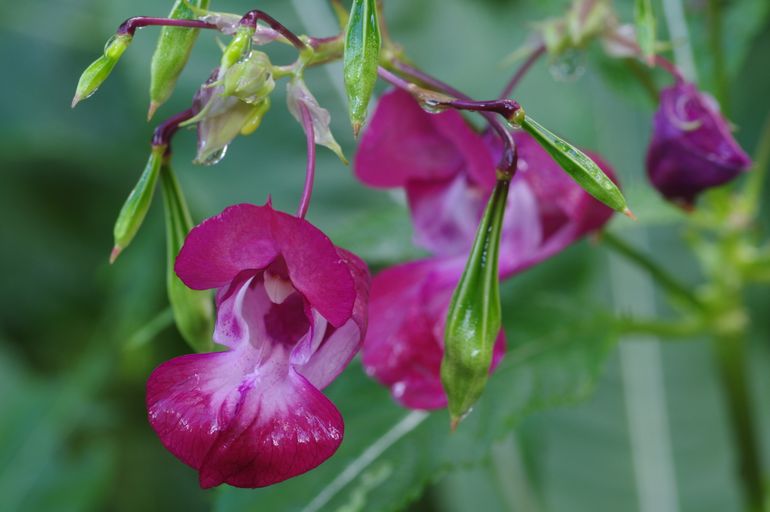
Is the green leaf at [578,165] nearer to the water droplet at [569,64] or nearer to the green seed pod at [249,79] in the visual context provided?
the green seed pod at [249,79]

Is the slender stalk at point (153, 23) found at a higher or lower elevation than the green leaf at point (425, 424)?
higher

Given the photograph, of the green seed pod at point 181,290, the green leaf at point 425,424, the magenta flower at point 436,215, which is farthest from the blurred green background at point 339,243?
the green seed pod at point 181,290

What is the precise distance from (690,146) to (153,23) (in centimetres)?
36

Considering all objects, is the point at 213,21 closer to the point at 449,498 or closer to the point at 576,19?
the point at 576,19

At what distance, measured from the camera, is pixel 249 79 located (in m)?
0.45

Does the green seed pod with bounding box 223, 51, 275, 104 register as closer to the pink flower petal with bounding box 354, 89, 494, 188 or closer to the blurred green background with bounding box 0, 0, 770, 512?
the pink flower petal with bounding box 354, 89, 494, 188

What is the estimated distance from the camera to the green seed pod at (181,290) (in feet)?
1.69

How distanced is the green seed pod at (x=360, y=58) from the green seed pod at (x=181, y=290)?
12 cm

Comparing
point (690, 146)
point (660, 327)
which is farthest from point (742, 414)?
point (690, 146)

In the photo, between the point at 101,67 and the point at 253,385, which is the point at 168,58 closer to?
the point at 101,67

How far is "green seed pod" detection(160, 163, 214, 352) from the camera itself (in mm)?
514

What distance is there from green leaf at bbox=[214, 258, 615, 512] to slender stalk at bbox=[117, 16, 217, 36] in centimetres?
31

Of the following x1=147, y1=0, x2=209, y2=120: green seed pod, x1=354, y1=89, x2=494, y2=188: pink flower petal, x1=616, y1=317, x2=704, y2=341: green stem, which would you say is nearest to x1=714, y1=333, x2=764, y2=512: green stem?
x1=616, y1=317, x2=704, y2=341: green stem

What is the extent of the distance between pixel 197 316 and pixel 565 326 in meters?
0.35
